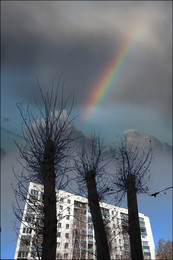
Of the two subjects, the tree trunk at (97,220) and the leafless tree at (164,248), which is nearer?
the tree trunk at (97,220)

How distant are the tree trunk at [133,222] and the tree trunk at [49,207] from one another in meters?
3.91

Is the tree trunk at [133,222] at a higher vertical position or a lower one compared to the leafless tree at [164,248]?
higher

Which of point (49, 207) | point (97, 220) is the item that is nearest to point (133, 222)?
point (97, 220)

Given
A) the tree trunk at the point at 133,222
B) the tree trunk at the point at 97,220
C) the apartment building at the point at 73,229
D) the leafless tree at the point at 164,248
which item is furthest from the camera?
the leafless tree at the point at 164,248

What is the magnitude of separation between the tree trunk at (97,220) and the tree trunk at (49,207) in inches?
124

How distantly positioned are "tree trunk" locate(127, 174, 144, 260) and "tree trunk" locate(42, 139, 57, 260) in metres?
3.91

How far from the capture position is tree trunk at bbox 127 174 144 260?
6.67 meters

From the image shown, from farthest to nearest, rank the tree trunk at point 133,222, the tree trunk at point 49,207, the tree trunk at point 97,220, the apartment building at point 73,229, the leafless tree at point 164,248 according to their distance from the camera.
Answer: the leafless tree at point 164,248
the apartment building at point 73,229
the tree trunk at point 133,222
the tree trunk at point 97,220
the tree trunk at point 49,207

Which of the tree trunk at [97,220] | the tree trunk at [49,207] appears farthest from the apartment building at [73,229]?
the tree trunk at [97,220]

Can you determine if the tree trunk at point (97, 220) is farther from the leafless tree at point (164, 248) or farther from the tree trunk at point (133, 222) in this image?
the leafless tree at point (164, 248)

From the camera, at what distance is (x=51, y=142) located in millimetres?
6020

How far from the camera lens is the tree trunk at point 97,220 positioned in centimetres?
654

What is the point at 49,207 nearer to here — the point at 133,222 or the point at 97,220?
the point at 97,220

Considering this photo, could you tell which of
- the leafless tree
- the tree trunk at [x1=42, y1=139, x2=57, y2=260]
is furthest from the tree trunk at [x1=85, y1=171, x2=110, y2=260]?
the leafless tree
